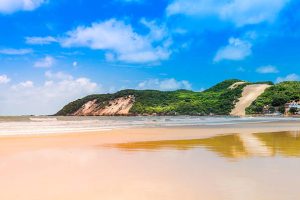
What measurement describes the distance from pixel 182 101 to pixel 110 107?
124 feet

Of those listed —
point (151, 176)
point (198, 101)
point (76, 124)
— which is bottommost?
point (151, 176)

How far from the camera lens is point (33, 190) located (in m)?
7.83

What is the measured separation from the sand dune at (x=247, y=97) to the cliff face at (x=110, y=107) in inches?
1923

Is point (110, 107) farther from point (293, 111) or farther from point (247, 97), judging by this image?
point (293, 111)

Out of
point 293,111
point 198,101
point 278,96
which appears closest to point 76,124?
point 293,111

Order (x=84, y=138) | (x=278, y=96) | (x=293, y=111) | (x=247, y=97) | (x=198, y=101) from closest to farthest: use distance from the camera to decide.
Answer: (x=84, y=138) < (x=293, y=111) < (x=278, y=96) < (x=247, y=97) < (x=198, y=101)

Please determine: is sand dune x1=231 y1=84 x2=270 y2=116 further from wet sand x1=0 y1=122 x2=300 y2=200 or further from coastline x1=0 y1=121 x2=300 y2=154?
wet sand x1=0 y1=122 x2=300 y2=200

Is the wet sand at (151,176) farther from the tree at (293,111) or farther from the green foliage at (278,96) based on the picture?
the green foliage at (278,96)

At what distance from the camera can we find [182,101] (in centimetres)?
16400

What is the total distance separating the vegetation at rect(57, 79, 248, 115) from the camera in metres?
147

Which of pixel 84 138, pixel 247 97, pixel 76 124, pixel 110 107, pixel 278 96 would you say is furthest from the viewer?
pixel 110 107

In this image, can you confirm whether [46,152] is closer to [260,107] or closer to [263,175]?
[263,175]

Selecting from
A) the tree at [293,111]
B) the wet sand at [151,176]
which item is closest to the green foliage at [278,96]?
the tree at [293,111]

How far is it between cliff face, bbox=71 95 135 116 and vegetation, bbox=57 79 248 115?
2.11 metres
